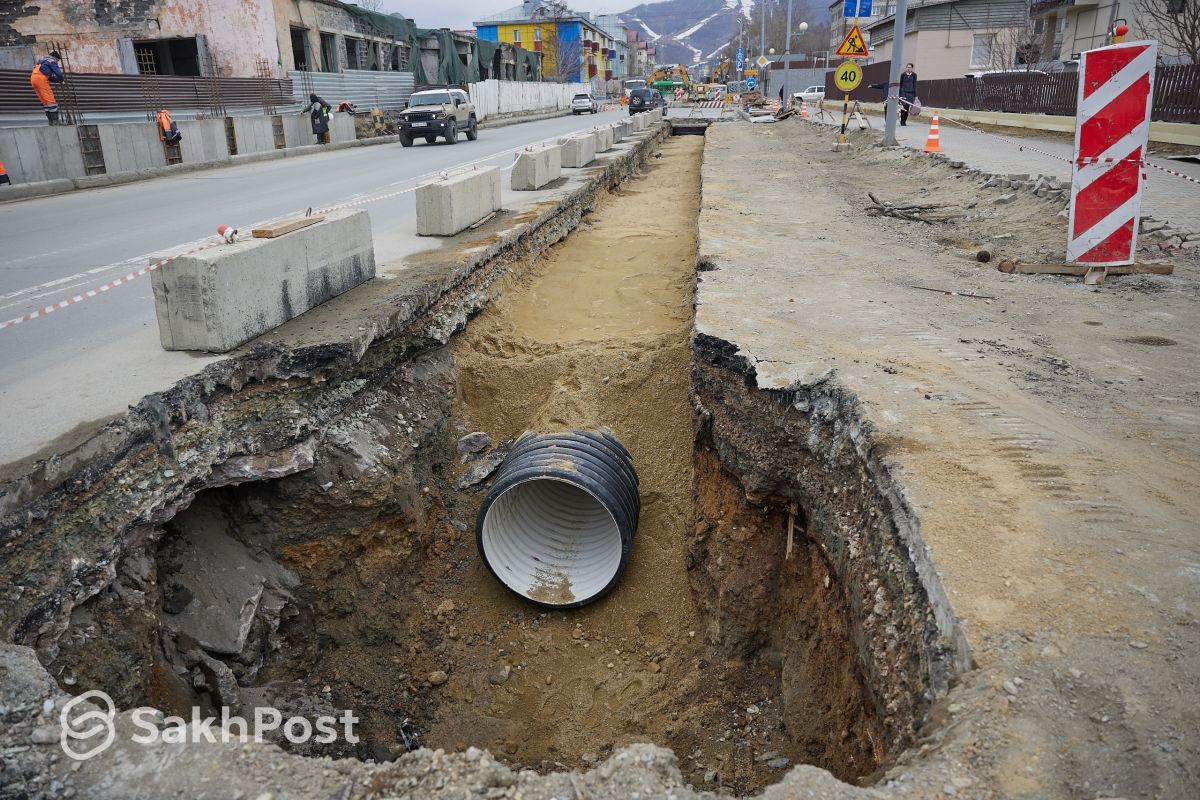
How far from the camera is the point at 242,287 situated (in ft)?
15.3

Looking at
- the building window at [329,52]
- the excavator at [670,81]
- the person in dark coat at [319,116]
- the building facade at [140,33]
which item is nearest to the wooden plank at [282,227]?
the person in dark coat at [319,116]

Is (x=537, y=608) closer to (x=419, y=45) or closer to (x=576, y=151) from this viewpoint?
(x=576, y=151)

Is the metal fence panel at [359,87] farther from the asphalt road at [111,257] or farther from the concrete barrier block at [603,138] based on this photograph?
the concrete barrier block at [603,138]

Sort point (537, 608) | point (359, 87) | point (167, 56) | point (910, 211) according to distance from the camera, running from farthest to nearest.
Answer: point (359, 87) → point (167, 56) → point (910, 211) → point (537, 608)

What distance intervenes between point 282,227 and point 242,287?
641mm

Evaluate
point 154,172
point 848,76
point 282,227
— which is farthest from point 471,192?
point 848,76

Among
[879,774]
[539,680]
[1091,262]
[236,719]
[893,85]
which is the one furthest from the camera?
[893,85]

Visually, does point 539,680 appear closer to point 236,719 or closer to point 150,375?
point 236,719

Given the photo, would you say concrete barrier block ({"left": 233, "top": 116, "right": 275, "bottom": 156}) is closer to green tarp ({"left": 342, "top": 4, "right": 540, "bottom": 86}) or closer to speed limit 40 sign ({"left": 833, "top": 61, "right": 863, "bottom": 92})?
green tarp ({"left": 342, "top": 4, "right": 540, "bottom": 86})

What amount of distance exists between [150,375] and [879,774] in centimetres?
397

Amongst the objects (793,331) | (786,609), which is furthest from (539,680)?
(793,331)

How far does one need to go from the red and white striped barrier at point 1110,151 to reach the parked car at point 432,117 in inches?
777

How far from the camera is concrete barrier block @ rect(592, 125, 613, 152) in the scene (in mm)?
17094

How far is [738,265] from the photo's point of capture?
7.11 metres
